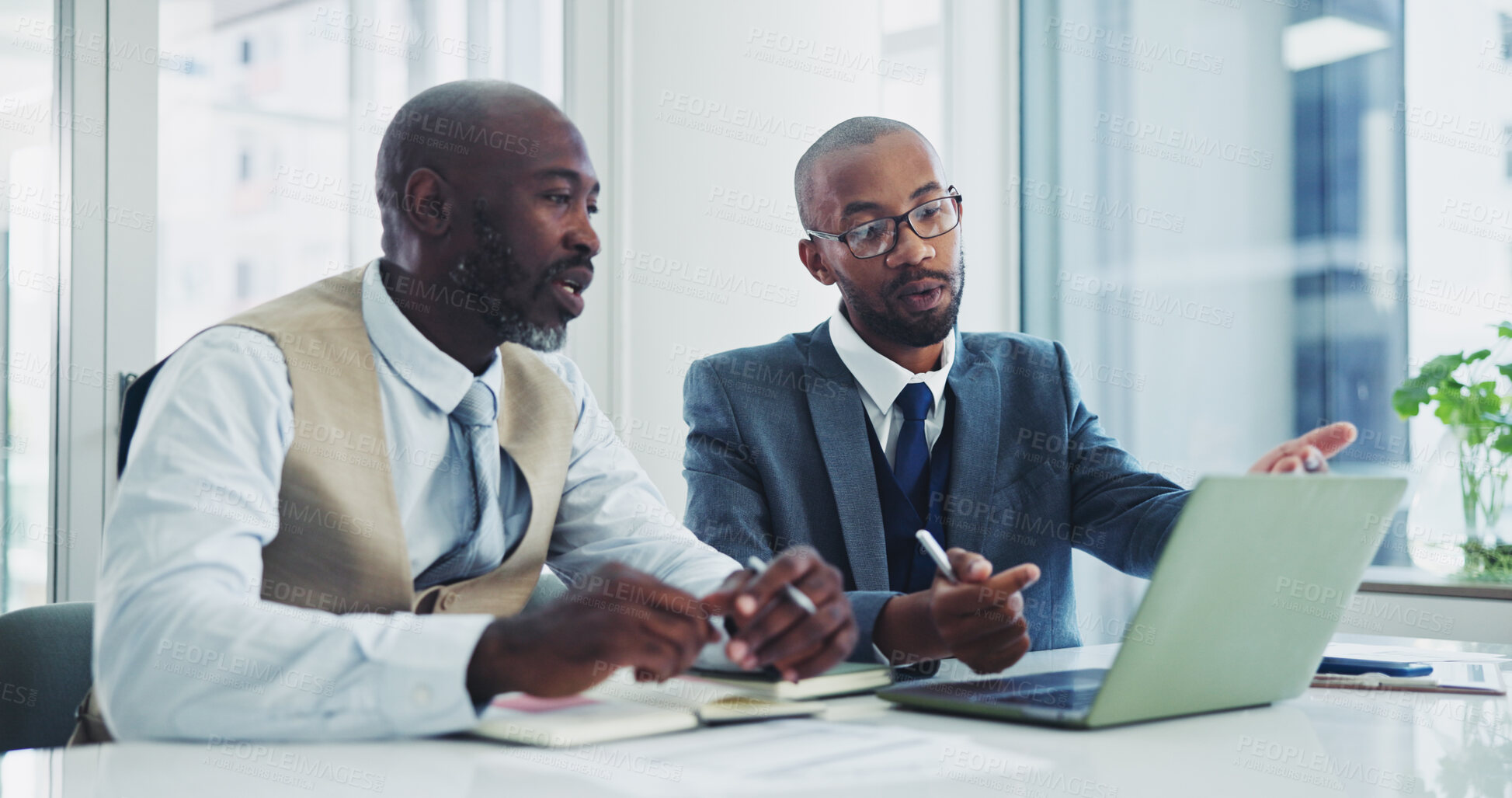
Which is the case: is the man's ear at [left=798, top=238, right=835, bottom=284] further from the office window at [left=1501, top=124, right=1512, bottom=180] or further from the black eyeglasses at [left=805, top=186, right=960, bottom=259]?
the office window at [left=1501, top=124, right=1512, bottom=180]

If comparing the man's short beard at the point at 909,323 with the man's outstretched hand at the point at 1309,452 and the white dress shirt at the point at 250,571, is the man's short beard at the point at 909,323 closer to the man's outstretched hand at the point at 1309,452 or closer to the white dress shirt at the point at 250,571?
the man's outstretched hand at the point at 1309,452

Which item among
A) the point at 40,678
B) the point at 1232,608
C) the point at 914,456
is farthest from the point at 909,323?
the point at 40,678

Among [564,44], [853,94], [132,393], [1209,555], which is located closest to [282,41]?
[564,44]

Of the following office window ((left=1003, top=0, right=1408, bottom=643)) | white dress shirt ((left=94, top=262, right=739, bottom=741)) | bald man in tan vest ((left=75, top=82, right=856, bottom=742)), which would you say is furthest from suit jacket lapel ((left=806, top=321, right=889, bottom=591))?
office window ((left=1003, top=0, right=1408, bottom=643))

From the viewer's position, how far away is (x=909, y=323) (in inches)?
73.7

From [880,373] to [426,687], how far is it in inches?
41.4

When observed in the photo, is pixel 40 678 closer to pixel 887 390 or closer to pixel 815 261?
pixel 887 390

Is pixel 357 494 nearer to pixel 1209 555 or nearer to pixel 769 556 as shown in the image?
pixel 769 556

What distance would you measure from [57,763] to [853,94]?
113 inches

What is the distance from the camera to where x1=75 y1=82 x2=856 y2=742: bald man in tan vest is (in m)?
0.95

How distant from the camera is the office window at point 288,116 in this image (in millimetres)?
2768

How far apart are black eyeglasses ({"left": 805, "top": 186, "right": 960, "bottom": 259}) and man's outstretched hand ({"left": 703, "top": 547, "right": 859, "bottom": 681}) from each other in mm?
→ 912

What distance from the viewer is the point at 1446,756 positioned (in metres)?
0.92

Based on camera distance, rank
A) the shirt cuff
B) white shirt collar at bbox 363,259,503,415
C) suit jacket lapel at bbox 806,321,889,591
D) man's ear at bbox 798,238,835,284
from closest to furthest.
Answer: the shirt cuff → white shirt collar at bbox 363,259,503,415 → suit jacket lapel at bbox 806,321,889,591 → man's ear at bbox 798,238,835,284
